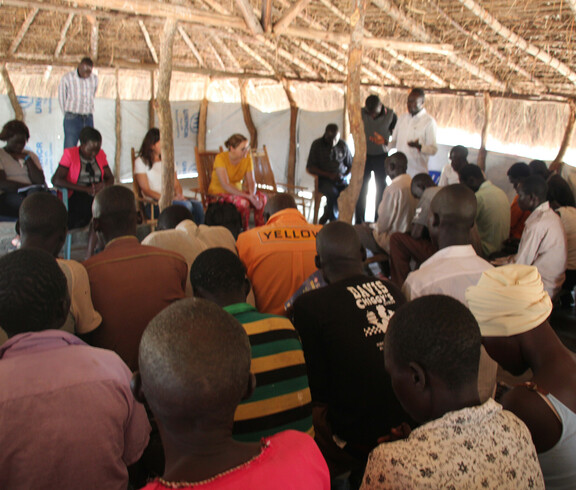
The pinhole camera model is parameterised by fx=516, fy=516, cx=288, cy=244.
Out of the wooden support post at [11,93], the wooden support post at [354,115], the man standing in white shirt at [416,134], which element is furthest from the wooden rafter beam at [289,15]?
the wooden support post at [11,93]

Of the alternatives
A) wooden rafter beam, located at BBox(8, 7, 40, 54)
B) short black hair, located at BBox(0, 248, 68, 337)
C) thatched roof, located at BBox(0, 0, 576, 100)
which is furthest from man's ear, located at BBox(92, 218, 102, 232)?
wooden rafter beam, located at BBox(8, 7, 40, 54)

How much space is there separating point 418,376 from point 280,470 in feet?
1.48

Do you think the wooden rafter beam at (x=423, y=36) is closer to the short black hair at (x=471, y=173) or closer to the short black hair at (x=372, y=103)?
the short black hair at (x=372, y=103)

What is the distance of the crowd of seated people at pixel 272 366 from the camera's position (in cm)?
111

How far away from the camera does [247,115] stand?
10.6 meters

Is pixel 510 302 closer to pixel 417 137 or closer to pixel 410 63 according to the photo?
pixel 417 137

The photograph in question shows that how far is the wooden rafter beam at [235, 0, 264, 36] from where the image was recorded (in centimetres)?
579

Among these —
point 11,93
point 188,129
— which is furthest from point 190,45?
point 11,93

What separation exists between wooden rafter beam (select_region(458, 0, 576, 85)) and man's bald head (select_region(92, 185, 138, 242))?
5438 millimetres

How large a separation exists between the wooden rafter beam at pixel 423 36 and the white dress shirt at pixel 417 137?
1.35m

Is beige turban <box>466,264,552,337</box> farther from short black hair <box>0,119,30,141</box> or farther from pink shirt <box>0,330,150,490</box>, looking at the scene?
short black hair <box>0,119,30,141</box>

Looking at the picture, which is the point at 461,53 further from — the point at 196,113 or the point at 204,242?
the point at 204,242

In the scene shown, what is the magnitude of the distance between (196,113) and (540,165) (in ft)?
22.0

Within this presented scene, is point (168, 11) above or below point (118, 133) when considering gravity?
above
